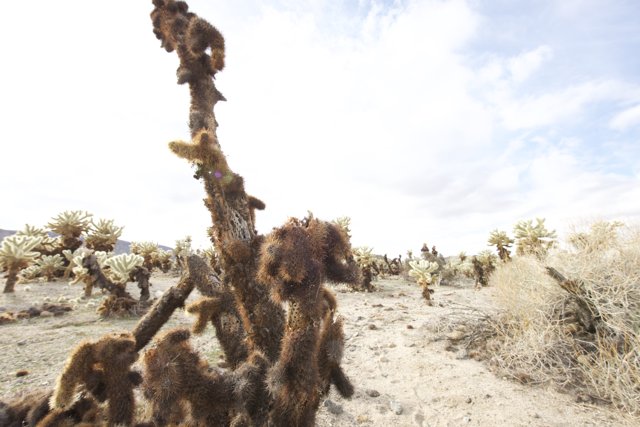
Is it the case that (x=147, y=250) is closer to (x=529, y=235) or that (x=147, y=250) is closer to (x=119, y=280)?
(x=119, y=280)

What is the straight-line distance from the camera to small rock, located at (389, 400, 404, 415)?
395 centimetres

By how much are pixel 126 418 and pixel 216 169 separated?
1.91 meters

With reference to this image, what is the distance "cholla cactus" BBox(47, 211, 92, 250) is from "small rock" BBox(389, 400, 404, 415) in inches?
526

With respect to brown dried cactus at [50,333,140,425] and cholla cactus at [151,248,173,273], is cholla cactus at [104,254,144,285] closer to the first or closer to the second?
brown dried cactus at [50,333,140,425]

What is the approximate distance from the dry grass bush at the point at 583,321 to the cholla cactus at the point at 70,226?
46.9 feet

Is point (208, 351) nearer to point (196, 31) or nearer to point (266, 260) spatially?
point (266, 260)

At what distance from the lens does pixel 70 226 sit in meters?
12.3

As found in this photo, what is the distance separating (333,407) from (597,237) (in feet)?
18.8

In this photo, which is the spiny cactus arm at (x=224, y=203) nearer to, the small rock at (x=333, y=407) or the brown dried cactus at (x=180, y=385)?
the brown dried cactus at (x=180, y=385)

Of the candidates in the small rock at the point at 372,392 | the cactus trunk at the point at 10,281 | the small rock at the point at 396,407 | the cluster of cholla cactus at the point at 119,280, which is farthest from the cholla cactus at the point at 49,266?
the small rock at the point at 396,407

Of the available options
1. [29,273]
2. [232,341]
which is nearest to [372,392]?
[232,341]

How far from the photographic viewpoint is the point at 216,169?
2.60 metres

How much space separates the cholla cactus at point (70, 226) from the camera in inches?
483

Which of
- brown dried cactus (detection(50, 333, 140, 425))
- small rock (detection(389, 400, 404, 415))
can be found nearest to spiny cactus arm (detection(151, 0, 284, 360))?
brown dried cactus (detection(50, 333, 140, 425))
